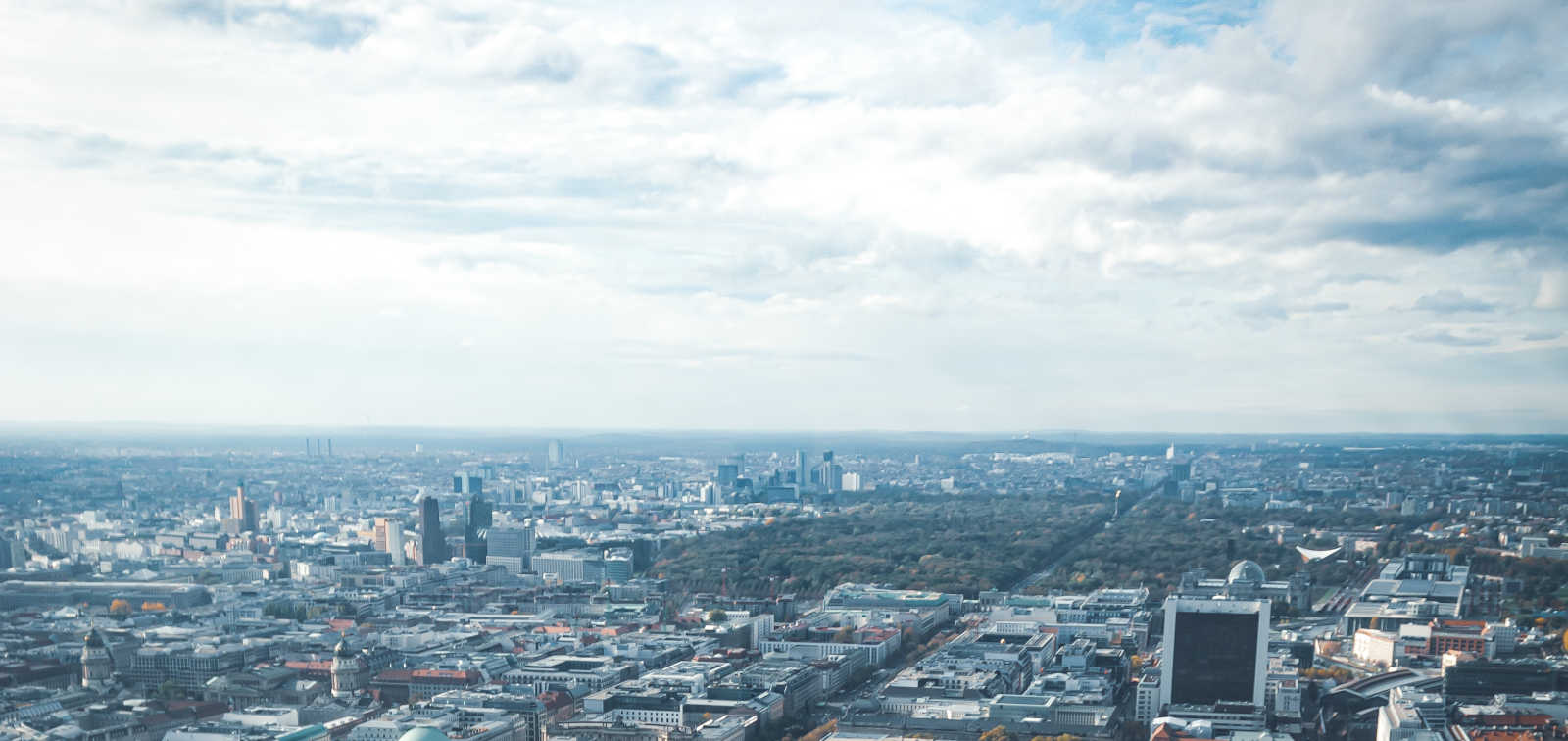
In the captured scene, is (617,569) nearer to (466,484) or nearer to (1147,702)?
(1147,702)

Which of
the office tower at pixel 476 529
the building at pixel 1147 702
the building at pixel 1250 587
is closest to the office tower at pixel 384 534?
the office tower at pixel 476 529

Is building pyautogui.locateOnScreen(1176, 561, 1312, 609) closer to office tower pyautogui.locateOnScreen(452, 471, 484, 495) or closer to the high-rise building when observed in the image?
the high-rise building

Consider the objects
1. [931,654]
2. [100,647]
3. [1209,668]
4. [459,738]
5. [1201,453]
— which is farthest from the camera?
[1201,453]

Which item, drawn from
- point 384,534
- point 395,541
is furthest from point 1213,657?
point 384,534

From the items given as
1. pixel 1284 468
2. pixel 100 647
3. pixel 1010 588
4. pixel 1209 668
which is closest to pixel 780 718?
pixel 1209 668

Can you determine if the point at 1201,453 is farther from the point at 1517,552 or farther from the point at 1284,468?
the point at 1517,552
